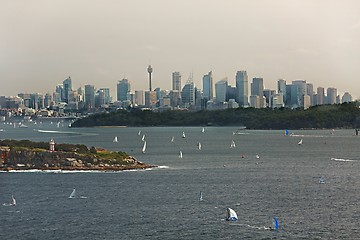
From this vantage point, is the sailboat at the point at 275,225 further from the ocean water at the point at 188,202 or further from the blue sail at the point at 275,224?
the ocean water at the point at 188,202

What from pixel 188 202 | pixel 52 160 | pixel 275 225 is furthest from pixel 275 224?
pixel 52 160

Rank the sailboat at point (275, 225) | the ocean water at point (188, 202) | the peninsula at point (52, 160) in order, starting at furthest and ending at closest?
the peninsula at point (52, 160), the sailboat at point (275, 225), the ocean water at point (188, 202)

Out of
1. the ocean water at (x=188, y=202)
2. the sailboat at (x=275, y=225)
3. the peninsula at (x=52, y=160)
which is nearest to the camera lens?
the ocean water at (x=188, y=202)

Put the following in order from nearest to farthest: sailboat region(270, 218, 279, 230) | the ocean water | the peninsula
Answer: the ocean water
sailboat region(270, 218, 279, 230)
the peninsula

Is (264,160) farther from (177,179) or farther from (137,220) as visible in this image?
(137,220)

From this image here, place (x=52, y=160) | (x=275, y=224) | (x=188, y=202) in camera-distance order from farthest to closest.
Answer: (x=52, y=160)
(x=188, y=202)
(x=275, y=224)

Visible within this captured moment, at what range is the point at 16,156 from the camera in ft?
260

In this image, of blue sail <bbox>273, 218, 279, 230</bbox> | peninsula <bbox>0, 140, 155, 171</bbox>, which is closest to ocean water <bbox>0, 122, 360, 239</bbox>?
blue sail <bbox>273, 218, 279, 230</bbox>

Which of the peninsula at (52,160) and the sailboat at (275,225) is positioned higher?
the peninsula at (52,160)

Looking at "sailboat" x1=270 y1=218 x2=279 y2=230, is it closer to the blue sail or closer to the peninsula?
the blue sail

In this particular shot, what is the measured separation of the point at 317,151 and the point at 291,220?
6853 cm

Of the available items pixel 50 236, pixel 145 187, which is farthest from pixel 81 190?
pixel 50 236

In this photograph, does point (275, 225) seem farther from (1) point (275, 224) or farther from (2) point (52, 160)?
(2) point (52, 160)

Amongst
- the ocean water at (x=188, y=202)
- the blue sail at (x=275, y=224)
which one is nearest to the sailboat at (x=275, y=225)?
the blue sail at (x=275, y=224)
